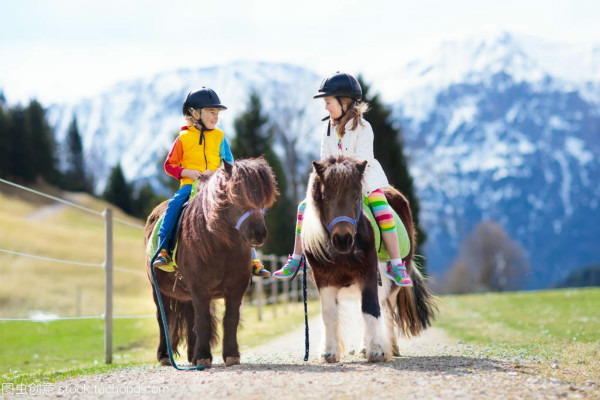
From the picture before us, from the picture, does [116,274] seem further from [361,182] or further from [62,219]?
[361,182]

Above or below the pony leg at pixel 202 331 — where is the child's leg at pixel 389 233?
above

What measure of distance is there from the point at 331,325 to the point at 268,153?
31.4m

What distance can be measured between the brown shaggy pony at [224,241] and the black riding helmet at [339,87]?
44.0 inches

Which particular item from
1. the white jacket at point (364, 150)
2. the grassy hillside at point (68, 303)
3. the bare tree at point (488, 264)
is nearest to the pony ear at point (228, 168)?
the white jacket at point (364, 150)

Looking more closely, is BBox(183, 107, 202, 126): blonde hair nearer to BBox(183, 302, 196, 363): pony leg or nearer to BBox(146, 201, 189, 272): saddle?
BBox(146, 201, 189, 272): saddle

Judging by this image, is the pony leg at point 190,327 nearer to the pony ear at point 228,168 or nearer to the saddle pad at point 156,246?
the saddle pad at point 156,246

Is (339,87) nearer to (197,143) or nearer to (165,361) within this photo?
(197,143)

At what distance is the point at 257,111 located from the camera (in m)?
40.3

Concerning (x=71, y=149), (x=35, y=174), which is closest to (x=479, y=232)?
(x=35, y=174)

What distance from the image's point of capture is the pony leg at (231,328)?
6.30 metres

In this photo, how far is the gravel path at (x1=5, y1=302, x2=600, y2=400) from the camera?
438cm

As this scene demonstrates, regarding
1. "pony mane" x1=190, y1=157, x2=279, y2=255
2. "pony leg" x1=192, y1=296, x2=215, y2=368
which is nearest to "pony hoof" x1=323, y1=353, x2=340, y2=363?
"pony leg" x1=192, y1=296, x2=215, y2=368

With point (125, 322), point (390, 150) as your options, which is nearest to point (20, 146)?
point (390, 150)

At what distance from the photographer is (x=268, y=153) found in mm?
37406
